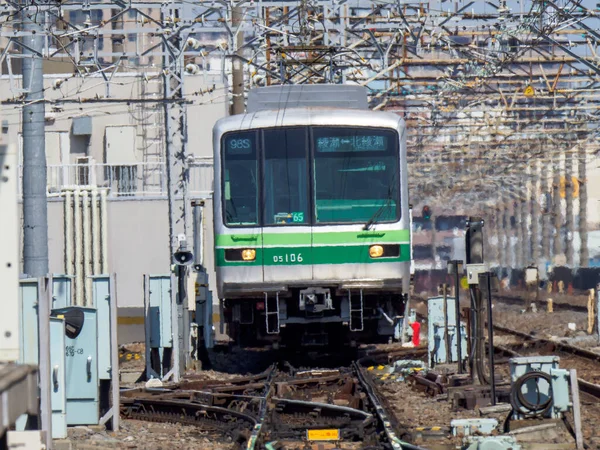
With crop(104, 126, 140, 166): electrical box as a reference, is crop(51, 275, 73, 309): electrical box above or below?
below

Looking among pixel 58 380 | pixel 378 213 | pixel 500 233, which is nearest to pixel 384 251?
pixel 378 213

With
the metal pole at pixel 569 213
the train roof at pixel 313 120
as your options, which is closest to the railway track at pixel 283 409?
the train roof at pixel 313 120

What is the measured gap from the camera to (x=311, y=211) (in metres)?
15.9

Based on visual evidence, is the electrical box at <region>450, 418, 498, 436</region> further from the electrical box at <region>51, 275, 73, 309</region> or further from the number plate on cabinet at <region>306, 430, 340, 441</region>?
the electrical box at <region>51, 275, 73, 309</region>

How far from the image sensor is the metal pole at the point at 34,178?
13.4 metres

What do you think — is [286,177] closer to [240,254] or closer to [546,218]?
[240,254]

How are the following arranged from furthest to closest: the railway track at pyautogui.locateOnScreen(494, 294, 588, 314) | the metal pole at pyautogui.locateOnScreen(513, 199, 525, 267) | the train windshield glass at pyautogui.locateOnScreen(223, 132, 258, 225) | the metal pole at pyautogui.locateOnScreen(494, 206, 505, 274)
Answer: the metal pole at pyautogui.locateOnScreen(494, 206, 505, 274) < the metal pole at pyautogui.locateOnScreen(513, 199, 525, 267) < the railway track at pyautogui.locateOnScreen(494, 294, 588, 314) < the train windshield glass at pyautogui.locateOnScreen(223, 132, 258, 225)

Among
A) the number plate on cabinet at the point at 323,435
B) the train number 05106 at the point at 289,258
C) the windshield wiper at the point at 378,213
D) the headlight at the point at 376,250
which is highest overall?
the windshield wiper at the point at 378,213

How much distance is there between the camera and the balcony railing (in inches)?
1136

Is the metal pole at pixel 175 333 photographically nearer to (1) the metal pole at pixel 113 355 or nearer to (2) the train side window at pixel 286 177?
(2) the train side window at pixel 286 177

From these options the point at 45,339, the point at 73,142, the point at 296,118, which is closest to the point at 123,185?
the point at 73,142

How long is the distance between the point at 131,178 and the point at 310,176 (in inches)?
556

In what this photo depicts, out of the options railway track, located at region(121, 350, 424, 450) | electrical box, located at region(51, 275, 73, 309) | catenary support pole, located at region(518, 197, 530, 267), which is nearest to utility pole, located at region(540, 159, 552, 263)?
catenary support pole, located at region(518, 197, 530, 267)

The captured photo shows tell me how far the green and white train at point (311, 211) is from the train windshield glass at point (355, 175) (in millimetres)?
13
